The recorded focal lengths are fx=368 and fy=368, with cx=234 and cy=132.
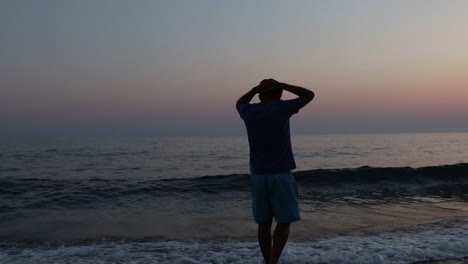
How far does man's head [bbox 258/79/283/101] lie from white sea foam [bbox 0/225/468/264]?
227 centimetres

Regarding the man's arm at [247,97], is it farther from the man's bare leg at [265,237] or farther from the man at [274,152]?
the man's bare leg at [265,237]

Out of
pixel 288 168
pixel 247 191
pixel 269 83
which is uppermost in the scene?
pixel 269 83

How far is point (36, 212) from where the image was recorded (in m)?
8.81

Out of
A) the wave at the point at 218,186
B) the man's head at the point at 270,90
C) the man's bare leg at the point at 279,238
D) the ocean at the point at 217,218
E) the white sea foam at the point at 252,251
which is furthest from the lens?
the wave at the point at 218,186

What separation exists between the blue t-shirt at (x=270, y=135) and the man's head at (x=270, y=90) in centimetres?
12

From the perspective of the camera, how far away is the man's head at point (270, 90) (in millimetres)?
3498

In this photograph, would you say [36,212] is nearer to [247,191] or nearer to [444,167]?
[247,191]

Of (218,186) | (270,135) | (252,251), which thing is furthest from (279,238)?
(218,186)

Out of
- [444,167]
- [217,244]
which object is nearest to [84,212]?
[217,244]

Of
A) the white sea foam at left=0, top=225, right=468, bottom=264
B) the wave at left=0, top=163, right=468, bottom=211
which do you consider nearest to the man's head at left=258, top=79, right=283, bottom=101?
the white sea foam at left=0, top=225, right=468, bottom=264

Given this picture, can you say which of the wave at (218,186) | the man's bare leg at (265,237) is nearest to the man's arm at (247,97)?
the man's bare leg at (265,237)

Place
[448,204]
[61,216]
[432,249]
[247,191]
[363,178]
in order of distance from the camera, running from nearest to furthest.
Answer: [432,249] < [61,216] < [448,204] < [247,191] < [363,178]

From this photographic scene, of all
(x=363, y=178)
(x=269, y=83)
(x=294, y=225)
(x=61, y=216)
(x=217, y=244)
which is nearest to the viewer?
(x=269, y=83)

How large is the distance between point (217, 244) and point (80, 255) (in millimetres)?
1999
